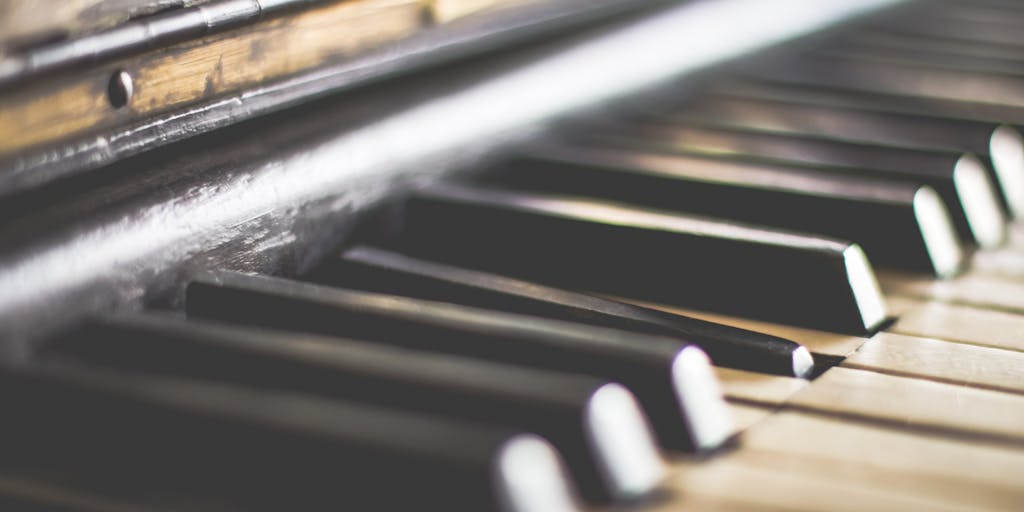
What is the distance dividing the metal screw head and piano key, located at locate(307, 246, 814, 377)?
275 mm

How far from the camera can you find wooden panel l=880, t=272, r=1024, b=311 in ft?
4.40

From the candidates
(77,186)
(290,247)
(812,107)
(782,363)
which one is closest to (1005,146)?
(812,107)

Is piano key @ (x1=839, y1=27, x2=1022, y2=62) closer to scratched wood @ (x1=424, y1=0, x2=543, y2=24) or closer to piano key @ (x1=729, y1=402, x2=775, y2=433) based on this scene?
scratched wood @ (x1=424, y1=0, x2=543, y2=24)

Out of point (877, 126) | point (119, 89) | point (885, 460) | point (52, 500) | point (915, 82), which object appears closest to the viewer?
point (52, 500)

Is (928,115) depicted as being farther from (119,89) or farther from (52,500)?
(52,500)

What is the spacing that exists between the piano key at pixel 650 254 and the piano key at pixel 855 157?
24cm

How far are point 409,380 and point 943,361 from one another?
508 mm

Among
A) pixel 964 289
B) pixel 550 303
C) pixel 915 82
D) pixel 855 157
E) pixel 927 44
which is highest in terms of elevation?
pixel 927 44

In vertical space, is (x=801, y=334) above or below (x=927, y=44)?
below

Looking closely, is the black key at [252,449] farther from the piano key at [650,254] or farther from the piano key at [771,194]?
the piano key at [771,194]

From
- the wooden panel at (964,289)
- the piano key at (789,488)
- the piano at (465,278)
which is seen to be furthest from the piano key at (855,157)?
the piano key at (789,488)

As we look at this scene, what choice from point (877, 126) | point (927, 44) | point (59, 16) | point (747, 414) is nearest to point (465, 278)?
point (747, 414)

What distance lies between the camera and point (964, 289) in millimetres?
1381

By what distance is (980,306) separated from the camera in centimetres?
133
